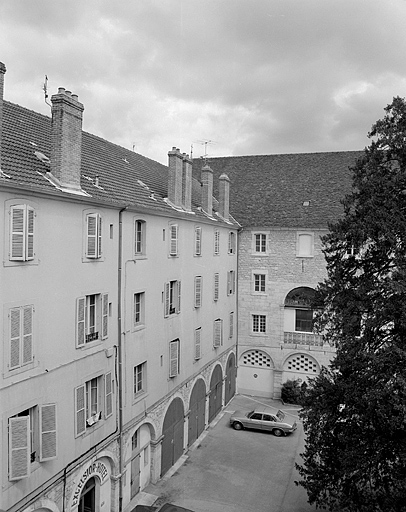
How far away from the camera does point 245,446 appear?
24.5m

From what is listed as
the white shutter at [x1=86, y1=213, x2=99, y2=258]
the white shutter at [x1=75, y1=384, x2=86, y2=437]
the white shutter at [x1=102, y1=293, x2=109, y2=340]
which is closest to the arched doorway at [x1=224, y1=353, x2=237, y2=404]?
the white shutter at [x1=102, y1=293, x2=109, y2=340]

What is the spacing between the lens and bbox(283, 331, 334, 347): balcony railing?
3061cm

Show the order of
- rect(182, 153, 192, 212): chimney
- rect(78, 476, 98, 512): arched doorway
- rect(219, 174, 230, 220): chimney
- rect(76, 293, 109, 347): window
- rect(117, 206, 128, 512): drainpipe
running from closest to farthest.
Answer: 1. rect(76, 293, 109, 347): window
2. rect(78, 476, 98, 512): arched doorway
3. rect(117, 206, 128, 512): drainpipe
4. rect(182, 153, 192, 212): chimney
5. rect(219, 174, 230, 220): chimney

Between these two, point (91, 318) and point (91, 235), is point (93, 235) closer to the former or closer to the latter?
point (91, 235)

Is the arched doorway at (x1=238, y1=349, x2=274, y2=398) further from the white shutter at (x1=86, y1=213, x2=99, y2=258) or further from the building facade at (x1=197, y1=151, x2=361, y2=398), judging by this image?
the white shutter at (x1=86, y1=213, x2=99, y2=258)

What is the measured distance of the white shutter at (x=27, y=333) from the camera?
39.4 ft

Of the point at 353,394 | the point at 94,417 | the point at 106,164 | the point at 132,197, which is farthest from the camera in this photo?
the point at 106,164

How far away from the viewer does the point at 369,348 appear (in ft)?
44.5

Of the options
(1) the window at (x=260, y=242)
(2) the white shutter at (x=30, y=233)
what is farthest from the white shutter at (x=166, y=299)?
(1) the window at (x=260, y=242)

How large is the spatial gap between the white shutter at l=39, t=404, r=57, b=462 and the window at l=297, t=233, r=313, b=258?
21.6 meters

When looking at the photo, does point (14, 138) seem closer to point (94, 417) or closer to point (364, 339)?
point (94, 417)

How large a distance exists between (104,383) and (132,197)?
7.55m

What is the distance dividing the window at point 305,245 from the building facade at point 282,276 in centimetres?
7

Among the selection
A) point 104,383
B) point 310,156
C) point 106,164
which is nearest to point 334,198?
point 310,156
